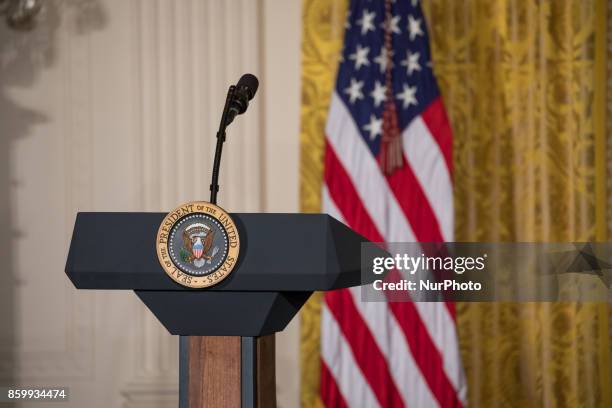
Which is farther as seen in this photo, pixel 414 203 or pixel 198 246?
pixel 414 203

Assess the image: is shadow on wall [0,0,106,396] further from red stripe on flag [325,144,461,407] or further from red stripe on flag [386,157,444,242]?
red stripe on flag [386,157,444,242]

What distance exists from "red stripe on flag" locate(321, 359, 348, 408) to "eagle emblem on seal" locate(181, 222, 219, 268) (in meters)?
2.25

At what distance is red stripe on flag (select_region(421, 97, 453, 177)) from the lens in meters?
3.63

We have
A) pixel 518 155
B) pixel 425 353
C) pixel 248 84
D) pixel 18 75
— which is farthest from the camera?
pixel 18 75

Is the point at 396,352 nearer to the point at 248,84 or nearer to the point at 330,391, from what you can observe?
the point at 330,391

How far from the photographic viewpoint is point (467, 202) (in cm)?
383

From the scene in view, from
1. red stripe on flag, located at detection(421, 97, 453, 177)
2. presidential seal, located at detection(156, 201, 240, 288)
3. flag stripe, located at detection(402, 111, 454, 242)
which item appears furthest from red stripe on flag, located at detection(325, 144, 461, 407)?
presidential seal, located at detection(156, 201, 240, 288)

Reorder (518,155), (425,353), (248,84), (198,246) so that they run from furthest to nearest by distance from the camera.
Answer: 1. (518,155)
2. (425,353)
3. (248,84)
4. (198,246)

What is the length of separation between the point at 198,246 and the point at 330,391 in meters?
2.33

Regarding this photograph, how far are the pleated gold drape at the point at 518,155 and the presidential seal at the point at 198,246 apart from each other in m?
2.33

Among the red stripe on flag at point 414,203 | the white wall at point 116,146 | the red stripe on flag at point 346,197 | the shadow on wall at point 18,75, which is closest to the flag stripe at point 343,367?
the white wall at point 116,146

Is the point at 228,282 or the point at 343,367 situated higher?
the point at 228,282

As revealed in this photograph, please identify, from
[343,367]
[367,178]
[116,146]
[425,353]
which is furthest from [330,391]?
[116,146]

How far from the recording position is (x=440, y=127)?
366cm
